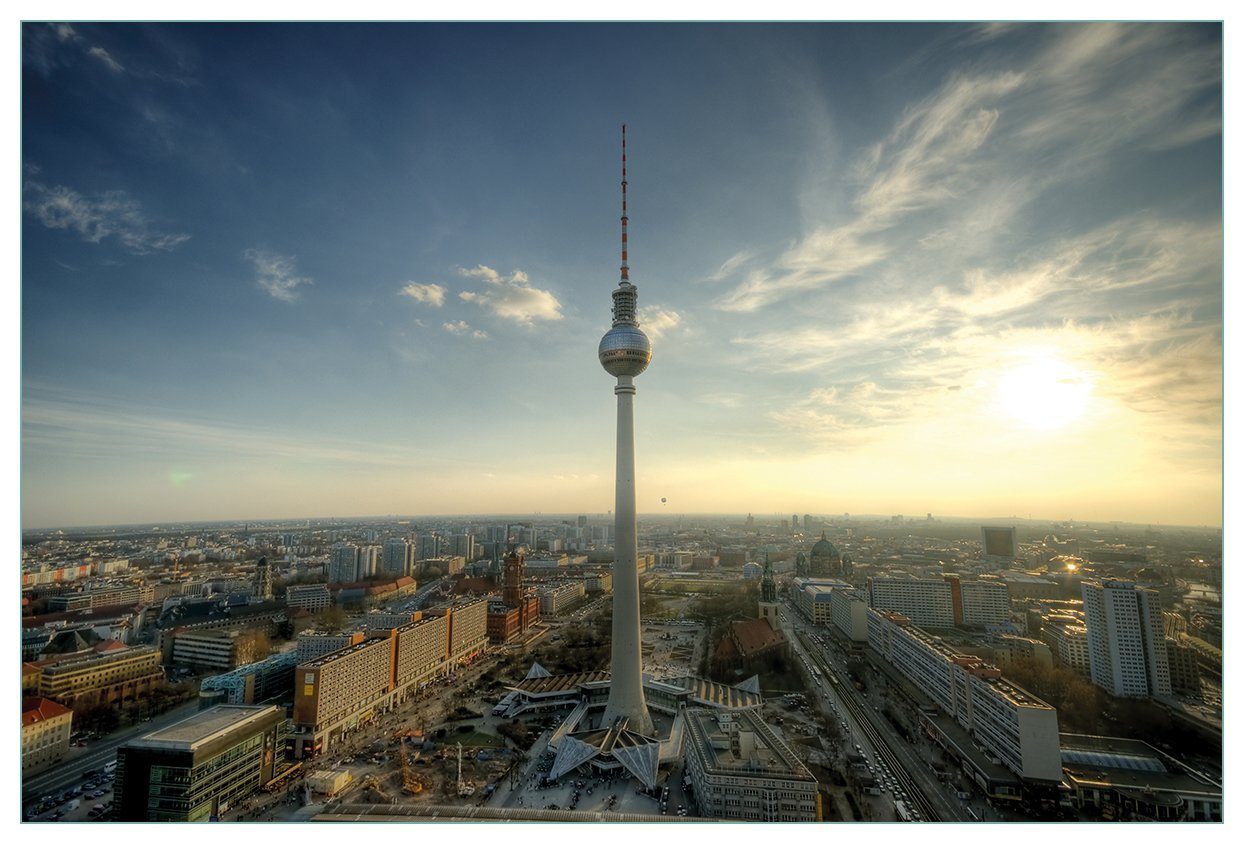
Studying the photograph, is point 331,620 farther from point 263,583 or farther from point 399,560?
point 399,560

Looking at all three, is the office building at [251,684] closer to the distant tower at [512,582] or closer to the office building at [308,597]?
the distant tower at [512,582]

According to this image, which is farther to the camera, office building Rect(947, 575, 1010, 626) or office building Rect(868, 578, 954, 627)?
office building Rect(868, 578, 954, 627)

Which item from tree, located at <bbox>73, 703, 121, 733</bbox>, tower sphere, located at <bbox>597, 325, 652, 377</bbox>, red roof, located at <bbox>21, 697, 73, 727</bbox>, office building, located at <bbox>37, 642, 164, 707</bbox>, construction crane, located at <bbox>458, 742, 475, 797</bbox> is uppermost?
tower sphere, located at <bbox>597, 325, 652, 377</bbox>

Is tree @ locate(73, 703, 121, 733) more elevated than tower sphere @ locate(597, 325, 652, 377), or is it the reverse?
tower sphere @ locate(597, 325, 652, 377)

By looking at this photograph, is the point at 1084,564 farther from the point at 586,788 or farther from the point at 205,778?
the point at 205,778

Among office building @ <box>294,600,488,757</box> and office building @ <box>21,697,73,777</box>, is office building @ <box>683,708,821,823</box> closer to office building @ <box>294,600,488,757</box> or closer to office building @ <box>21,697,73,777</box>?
office building @ <box>294,600,488,757</box>

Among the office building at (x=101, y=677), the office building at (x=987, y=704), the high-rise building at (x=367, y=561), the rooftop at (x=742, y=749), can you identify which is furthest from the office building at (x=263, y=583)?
the office building at (x=987, y=704)

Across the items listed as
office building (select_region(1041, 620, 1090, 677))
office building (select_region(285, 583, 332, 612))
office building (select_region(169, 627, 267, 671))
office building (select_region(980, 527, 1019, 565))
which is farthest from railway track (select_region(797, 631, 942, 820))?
office building (select_region(285, 583, 332, 612))
